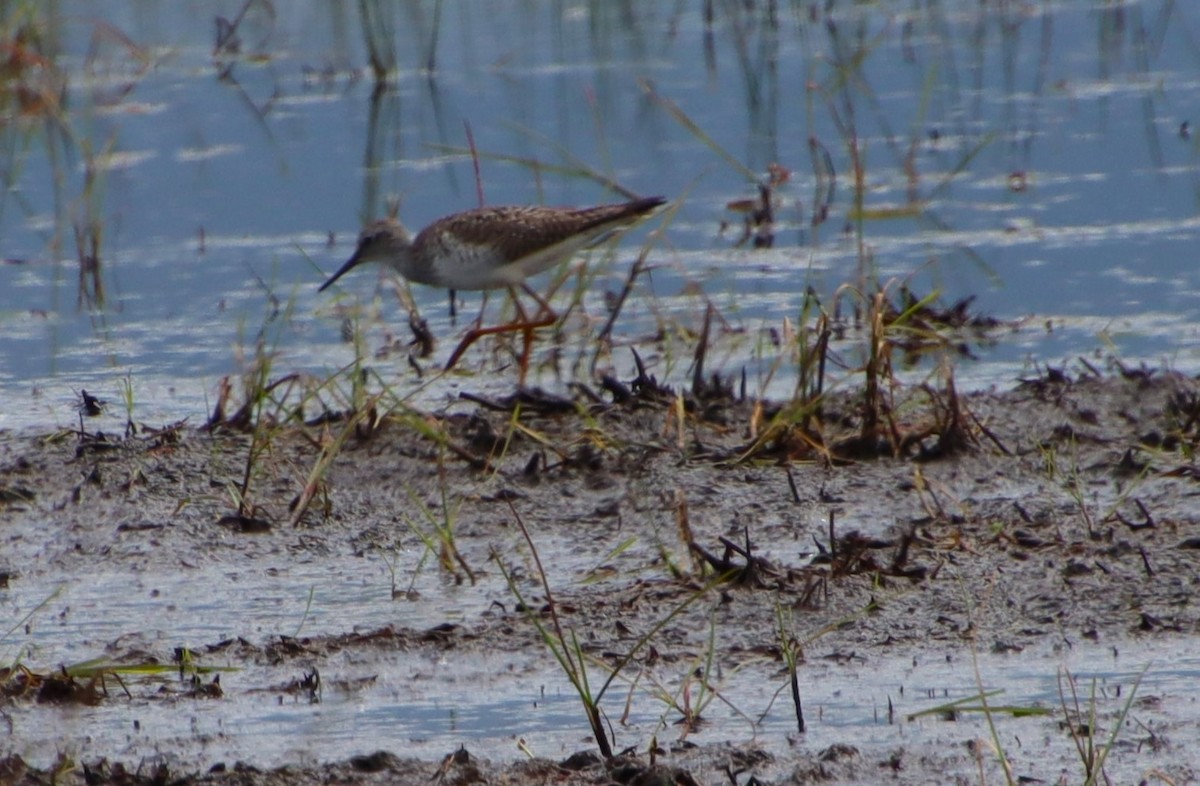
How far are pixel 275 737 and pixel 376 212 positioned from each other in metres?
5.04

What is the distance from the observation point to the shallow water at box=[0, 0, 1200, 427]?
6844mm

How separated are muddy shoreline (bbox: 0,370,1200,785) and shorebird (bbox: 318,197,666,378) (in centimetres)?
112

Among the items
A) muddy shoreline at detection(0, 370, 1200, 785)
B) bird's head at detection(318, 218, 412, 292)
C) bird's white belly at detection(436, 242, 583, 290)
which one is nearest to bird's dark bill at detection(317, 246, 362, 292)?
bird's head at detection(318, 218, 412, 292)

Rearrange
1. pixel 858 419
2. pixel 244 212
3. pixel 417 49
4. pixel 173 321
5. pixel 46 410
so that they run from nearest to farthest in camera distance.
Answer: pixel 858 419
pixel 46 410
pixel 173 321
pixel 244 212
pixel 417 49

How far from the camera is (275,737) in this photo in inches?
147

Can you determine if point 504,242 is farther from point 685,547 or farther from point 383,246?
point 685,547

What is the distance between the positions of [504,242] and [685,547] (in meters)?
2.64

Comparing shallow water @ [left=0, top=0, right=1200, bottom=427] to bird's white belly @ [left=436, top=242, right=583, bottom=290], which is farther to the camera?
bird's white belly @ [left=436, top=242, right=583, bottom=290]

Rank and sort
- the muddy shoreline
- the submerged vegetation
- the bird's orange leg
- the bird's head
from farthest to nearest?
the bird's head
the bird's orange leg
the submerged vegetation
the muddy shoreline

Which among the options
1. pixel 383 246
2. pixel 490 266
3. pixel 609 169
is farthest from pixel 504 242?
pixel 609 169

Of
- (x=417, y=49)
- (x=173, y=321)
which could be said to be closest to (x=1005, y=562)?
(x=173, y=321)

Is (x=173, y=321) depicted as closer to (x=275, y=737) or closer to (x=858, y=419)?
(x=858, y=419)

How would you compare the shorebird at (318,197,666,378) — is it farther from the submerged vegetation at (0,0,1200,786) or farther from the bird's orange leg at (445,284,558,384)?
the submerged vegetation at (0,0,1200,786)

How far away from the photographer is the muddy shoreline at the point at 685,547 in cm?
356
